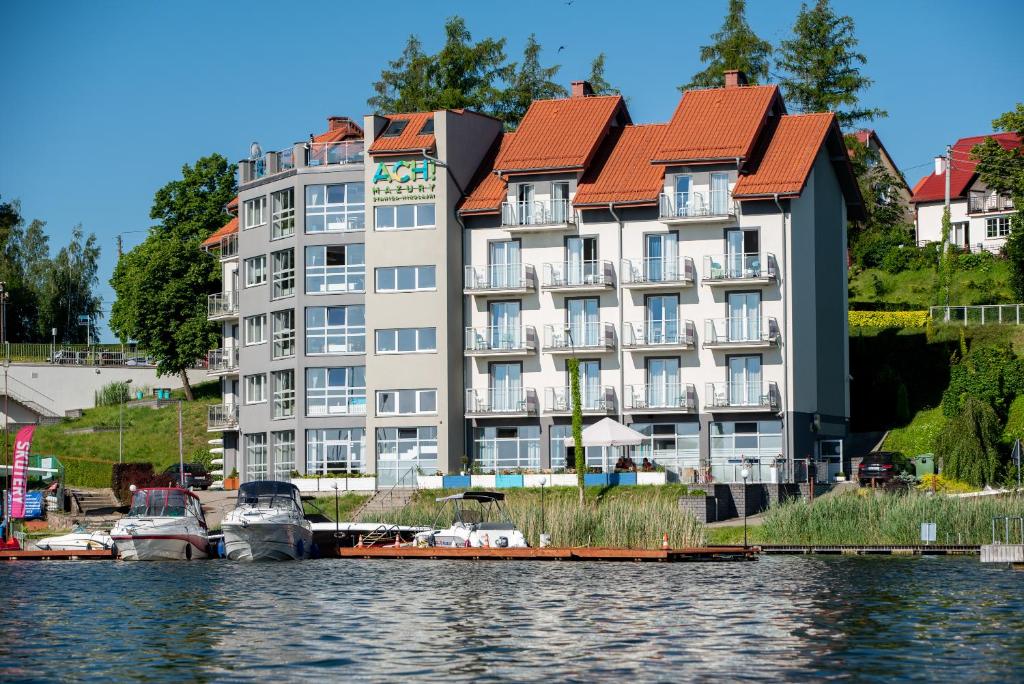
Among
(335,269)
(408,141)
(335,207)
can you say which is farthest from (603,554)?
(335,207)

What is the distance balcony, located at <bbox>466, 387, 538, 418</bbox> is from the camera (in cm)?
7588

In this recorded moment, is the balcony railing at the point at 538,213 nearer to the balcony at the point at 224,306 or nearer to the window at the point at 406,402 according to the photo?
the window at the point at 406,402

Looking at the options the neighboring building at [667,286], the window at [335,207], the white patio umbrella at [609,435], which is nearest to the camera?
the white patio umbrella at [609,435]

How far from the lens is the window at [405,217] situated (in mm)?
77438

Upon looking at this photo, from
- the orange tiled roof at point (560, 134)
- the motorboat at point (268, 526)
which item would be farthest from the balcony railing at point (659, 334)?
the motorboat at point (268, 526)

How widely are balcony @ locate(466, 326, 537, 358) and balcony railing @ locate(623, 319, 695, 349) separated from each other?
4400mm

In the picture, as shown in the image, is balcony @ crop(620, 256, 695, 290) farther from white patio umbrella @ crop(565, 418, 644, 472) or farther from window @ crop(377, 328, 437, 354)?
window @ crop(377, 328, 437, 354)

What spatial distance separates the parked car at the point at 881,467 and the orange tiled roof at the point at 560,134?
18.2 metres

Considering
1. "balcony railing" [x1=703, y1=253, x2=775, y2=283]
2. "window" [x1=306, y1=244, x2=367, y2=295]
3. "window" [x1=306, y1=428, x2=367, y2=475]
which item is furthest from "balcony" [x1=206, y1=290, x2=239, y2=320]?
"balcony railing" [x1=703, y1=253, x2=775, y2=283]

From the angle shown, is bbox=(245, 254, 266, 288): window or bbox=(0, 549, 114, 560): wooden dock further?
bbox=(245, 254, 266, 288): window

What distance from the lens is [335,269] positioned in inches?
3105

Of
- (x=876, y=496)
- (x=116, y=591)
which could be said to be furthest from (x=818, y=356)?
(x=116, y=591)

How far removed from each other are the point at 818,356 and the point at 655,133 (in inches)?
506

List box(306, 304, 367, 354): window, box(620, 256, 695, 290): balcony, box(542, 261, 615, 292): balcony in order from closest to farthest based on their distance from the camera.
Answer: box(620, 256, 695, 290): balcony → box(542, 261, 615, 292): balcony → box(306, 304, 367, 354): window
